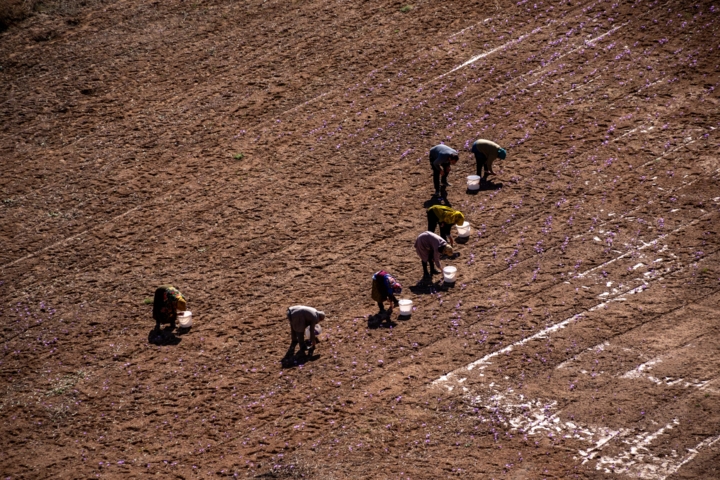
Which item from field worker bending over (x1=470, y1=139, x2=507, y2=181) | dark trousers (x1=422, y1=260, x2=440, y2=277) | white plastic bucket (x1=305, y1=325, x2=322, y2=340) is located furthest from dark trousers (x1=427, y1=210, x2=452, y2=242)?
white plastic bucket (x1=305, y1=325, x2=322, y2=340)

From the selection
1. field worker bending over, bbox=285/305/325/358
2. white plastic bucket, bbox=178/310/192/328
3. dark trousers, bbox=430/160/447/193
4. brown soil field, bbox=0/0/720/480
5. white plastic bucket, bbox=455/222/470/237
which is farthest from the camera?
dark trousers, bbox=430/160/447/193

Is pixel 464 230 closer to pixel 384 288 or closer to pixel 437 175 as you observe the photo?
pixel 437 175

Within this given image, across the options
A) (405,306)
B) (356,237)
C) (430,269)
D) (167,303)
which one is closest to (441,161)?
(356,237)

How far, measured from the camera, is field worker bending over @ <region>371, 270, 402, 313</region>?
14.4 m

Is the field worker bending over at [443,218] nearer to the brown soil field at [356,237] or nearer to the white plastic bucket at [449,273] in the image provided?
the white plastic bucket at [449,273]

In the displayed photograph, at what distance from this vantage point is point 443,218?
15.5 m

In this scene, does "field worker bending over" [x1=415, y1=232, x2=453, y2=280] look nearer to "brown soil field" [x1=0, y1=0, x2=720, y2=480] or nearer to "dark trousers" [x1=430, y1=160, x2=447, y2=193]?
"brown soil field" [x1=0, y1=0, x2=720, y2=480]

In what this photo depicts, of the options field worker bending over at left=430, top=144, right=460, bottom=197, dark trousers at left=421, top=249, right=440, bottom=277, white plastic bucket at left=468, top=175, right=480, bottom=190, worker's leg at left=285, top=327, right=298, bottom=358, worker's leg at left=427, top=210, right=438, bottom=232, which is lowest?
worker's leg at left=285, top=327, right=298, bottom=358

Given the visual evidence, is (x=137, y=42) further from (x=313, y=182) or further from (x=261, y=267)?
(x=261, y=267)

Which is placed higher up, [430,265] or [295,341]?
[430,265]

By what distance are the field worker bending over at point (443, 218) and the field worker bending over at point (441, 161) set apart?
1.90 metres

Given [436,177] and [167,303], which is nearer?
[167,303]

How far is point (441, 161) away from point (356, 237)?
2373 mm

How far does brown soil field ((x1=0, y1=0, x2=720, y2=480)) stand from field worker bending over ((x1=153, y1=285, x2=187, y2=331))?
48 centimetres
